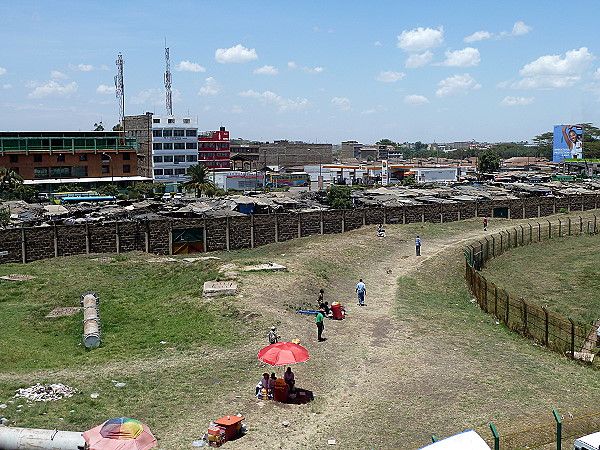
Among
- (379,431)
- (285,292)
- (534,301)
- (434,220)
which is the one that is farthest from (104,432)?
(434,220)

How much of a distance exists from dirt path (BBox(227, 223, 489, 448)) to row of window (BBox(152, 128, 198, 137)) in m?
86.3

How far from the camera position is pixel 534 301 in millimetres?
29953

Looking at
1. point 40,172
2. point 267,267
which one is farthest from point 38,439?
point 40,172

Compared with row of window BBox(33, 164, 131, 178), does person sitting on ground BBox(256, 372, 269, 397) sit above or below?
below

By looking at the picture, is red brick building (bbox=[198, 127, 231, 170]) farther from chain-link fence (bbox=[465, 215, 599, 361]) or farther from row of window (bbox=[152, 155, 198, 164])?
chain-link fence (bbox=[465, 215, 599, 361])

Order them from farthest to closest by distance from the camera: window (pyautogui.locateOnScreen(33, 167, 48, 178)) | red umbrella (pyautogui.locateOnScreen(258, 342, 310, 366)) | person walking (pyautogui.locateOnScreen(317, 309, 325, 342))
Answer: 1. window (pyautogui.locateOnScreen(33, 167, 48, 178))
2. person walking (pyautogui.locateOnScreen(317, 309, 325, 342))
3. red umbrella (pyautogui.locateOnScreen(258, 342, 310, 366))

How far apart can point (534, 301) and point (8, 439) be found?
2408 centimetres

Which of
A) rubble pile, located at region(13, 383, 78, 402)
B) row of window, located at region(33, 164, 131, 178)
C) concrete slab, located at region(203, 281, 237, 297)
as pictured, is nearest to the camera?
rubble pile, located at region(13, 383, 78, 402)

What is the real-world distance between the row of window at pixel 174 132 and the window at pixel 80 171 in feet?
49.0

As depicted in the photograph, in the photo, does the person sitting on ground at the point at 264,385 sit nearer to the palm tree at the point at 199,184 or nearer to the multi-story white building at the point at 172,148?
the palm tree at the point at 199,184

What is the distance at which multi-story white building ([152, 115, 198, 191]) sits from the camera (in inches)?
4397

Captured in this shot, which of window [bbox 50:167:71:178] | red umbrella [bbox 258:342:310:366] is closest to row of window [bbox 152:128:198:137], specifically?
window [bbox 50:167:71:178]

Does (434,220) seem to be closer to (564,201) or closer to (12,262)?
(564,201)

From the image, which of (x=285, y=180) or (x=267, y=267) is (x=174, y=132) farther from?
(x=267, y=267)
